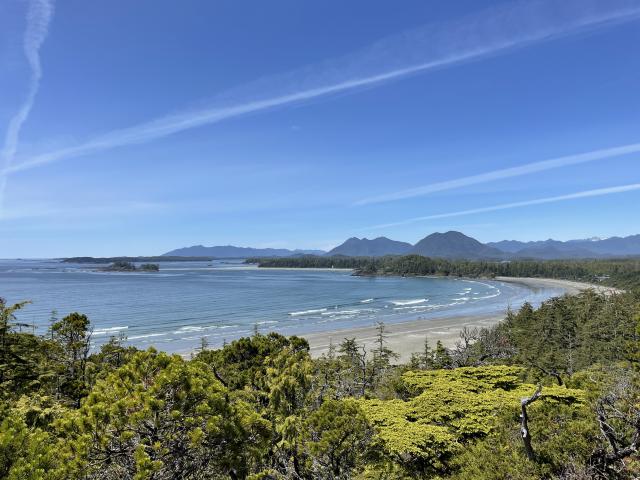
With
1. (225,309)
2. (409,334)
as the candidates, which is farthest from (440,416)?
(225,309)

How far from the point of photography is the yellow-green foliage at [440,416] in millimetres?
11977

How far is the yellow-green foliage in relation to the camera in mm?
11977

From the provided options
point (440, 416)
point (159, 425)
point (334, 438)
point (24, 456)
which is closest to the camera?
point (24, 456)

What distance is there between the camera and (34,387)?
639 inches

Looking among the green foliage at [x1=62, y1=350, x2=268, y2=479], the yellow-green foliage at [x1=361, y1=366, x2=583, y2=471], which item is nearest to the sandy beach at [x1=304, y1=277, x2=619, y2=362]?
the yellow-green foliage at [x1=361, y1=366, x2=583, y2=471]

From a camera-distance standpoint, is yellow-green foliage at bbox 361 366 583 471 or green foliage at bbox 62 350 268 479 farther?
yellow-green foliage at bbox 361 366 583 471

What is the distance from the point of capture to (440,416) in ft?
45.6

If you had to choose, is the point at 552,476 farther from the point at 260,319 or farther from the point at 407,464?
the point at 260,319

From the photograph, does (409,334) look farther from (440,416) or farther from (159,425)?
(159,425)

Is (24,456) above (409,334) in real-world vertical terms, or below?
above

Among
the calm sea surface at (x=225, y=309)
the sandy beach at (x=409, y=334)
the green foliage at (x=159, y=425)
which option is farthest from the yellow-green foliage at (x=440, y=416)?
the calm sea surface at (x=225, y=309)

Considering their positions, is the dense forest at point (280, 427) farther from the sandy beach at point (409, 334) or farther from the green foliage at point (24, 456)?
the sandy beach at point (409, 334)

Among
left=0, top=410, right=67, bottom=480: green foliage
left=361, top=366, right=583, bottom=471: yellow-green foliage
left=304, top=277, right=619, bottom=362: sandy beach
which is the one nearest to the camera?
left=0, top=410, right=67, bottom=480: green foliage

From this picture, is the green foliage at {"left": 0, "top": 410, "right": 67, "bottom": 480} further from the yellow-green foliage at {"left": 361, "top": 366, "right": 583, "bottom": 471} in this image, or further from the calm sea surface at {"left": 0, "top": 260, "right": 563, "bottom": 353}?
the calm sea surface at {"left": 0, "top": 260, "right": 563, "bottom": 353}
